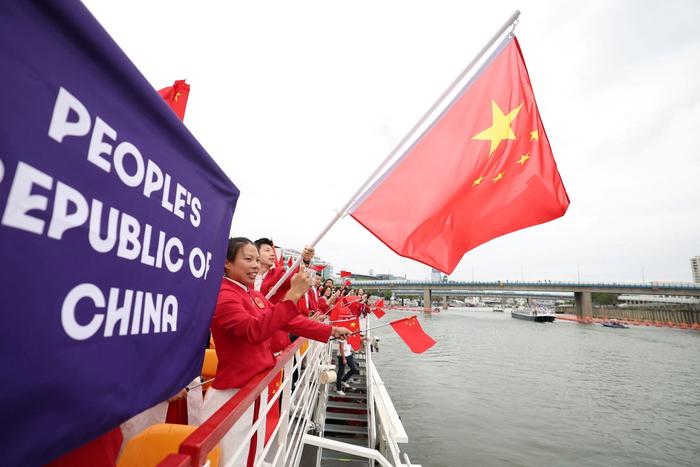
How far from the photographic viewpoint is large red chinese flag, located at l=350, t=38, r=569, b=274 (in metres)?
2.88

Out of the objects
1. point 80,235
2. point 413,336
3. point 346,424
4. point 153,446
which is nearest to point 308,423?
point 413,336

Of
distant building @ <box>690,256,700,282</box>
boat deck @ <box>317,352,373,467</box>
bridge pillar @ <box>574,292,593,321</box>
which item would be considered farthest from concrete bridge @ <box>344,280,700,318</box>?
distant building @ <box>690,256,700,282</box>

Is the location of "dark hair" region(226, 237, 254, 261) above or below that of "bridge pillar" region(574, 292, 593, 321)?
below

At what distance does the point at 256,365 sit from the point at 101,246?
143 centimetres

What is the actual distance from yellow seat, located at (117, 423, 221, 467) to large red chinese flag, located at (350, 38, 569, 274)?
175 centimetres

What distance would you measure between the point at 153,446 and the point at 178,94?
2698 mm

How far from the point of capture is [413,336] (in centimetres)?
384

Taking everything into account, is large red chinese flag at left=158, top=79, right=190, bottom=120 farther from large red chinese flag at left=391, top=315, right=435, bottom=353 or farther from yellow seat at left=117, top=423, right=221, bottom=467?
large red chinese flag at left=391, top=315, right=435, bottom=353

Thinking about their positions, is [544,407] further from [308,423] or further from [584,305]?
[584,305]

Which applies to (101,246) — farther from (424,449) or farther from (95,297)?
(424,449)

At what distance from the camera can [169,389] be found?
3.74 feet

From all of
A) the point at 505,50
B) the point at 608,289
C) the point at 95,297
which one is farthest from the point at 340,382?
the point at 608,289

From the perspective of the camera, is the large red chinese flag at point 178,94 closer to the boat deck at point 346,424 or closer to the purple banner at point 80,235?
the purple banner at point 80,235

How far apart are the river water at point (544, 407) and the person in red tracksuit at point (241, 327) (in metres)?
7.81
